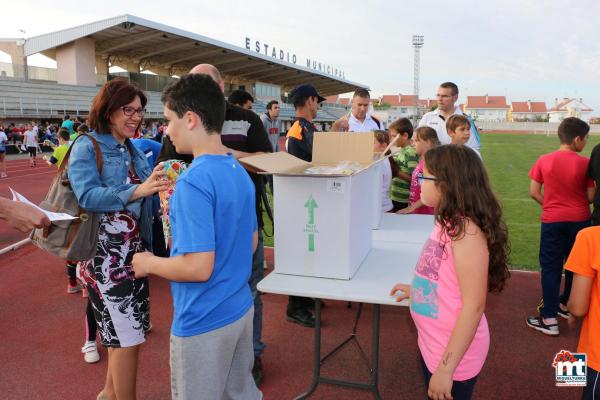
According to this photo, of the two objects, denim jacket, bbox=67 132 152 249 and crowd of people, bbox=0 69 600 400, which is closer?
crowd of people, bbox=0 69 600 400

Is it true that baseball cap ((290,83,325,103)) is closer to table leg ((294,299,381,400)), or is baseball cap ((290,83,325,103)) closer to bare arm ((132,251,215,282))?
table leg ((294,299,381,400))

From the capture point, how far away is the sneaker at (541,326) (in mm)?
3527

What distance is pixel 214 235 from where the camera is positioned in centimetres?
146

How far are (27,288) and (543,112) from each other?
12189cm

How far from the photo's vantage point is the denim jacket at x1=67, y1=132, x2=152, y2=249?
205 cm

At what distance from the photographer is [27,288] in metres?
4.68

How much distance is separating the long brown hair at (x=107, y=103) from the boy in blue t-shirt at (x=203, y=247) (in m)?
0.79

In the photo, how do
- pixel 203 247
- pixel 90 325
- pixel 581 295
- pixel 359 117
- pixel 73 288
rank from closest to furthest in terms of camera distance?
1. pixel 203 247
2. pixel 581 295
3. pixel 90 325
4. pixel 73 288
5. pixel 359 117

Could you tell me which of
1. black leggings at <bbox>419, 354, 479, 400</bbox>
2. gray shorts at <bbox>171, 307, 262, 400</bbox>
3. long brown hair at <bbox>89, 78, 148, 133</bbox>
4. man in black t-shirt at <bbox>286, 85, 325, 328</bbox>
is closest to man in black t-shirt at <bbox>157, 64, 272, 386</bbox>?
long brown hair at <bbox>89, 78, 148, 133</bbox>

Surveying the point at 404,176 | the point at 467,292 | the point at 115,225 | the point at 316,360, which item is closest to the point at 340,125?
the point at 404,176

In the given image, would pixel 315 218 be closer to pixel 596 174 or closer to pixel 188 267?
pixel 188 267

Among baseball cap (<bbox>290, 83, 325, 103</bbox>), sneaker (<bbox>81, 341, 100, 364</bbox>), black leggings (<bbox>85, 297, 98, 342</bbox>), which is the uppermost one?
baseball cap (<bbox>290, 83, 325, 103</bbox>)

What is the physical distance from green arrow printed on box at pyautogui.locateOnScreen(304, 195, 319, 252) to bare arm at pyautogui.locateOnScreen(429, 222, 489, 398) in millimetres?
806

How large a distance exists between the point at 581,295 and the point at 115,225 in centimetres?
216
